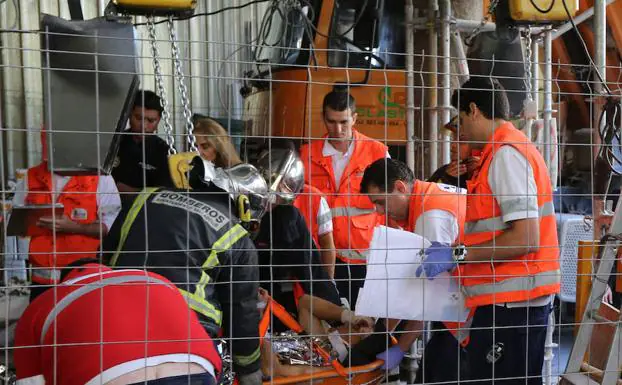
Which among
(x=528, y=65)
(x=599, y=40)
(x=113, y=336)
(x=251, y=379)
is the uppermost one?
(x=599, y=40)

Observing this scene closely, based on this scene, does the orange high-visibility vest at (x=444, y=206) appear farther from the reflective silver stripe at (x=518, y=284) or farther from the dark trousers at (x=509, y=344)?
the reflective silver stripe at (x=518, y=284)

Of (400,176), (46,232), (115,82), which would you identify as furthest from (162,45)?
(115,82)

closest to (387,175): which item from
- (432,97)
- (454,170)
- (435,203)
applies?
(435,203)

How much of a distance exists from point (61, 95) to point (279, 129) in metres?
3.29

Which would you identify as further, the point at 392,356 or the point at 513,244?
the point at 392,356

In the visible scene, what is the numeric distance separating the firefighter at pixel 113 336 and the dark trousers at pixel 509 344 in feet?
4.40

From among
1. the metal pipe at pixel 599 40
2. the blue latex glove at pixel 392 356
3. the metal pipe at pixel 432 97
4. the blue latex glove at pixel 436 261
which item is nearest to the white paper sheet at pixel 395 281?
the blue latex glove at pixel 436 261

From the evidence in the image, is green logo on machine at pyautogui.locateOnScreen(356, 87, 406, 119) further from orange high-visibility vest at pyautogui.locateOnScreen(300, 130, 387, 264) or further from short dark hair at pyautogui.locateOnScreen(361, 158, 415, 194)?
short dark hair at pyautogui.locateOnScreen(361, 158, 415, 194)

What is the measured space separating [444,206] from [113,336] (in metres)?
1.70

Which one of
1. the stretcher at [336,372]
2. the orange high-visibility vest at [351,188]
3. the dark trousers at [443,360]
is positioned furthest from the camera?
the orange high-visibility vest at [351,188]

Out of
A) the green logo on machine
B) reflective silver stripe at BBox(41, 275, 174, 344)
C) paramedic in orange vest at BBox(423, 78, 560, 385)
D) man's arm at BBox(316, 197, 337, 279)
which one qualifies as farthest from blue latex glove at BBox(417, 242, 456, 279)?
the green logo on machine

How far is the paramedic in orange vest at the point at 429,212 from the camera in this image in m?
3.27

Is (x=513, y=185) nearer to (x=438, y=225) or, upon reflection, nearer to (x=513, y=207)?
(x=513, y=207)

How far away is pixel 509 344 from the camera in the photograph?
308cm
